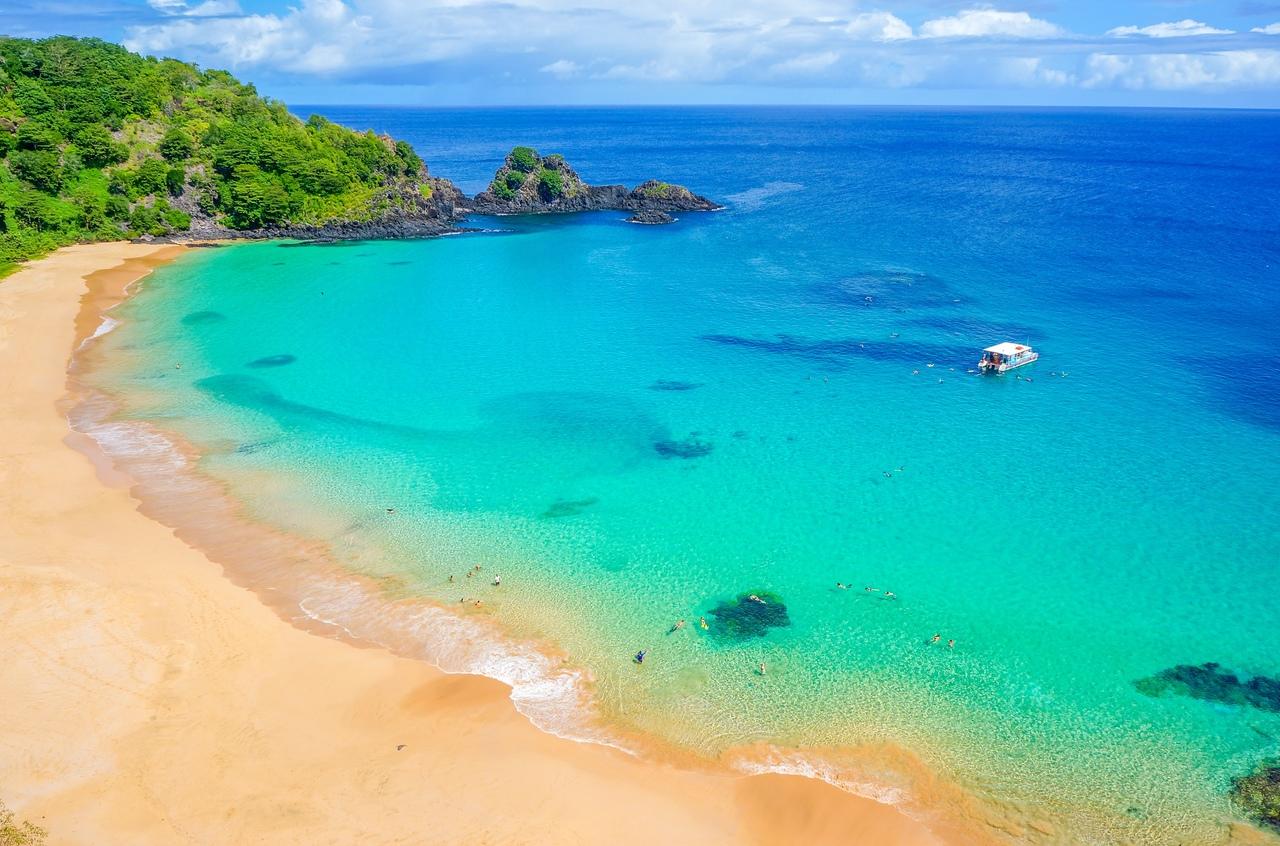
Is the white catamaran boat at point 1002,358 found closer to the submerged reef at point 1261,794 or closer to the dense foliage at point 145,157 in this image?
the submerged reef at point 1261,794

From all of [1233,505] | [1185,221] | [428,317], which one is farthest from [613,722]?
[1185,221]

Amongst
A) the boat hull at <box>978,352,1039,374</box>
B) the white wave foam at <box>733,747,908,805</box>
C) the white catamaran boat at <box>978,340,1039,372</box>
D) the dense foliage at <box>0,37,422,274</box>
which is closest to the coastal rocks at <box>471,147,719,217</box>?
the dense foliage at <box>0,37,422,274</box>

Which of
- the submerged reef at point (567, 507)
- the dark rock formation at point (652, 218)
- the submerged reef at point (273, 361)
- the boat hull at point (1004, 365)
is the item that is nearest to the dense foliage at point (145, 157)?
the dark rock formation at point (652, 218)

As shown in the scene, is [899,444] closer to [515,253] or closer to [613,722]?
[613,722]

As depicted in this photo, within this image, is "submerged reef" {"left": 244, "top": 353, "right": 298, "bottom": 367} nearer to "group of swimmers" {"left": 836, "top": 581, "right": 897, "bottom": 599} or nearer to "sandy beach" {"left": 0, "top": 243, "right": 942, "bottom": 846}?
"sandy beach" {"left": 0, "top": 243, "right": 942, "bottom": 846}

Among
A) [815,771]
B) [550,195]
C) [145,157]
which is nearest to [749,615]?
[815,771]
